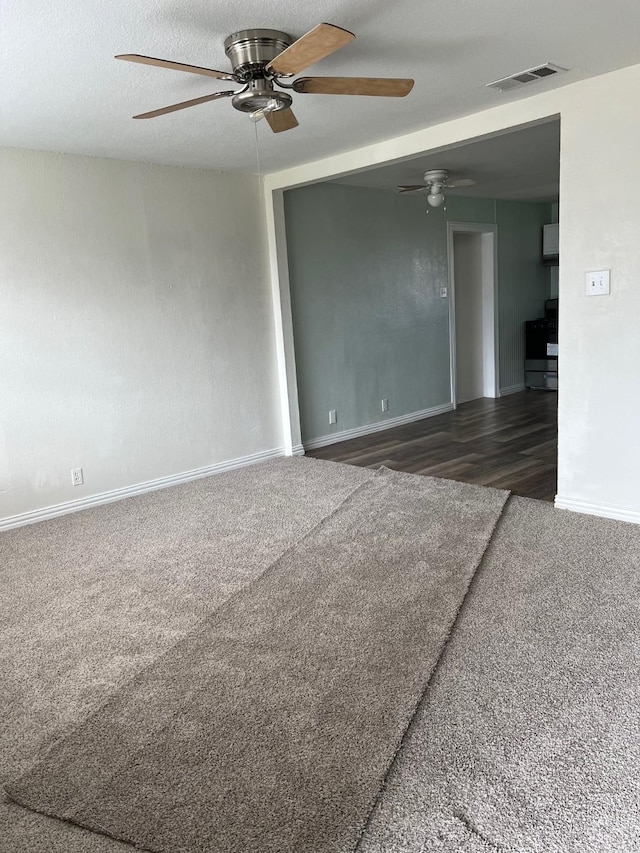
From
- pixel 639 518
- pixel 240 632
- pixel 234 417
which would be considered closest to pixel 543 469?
pixel 639 518

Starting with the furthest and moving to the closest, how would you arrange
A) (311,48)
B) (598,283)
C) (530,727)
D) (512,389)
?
1. (512,389)
2. (598,283)
3. (311,48)
4. (530,727)

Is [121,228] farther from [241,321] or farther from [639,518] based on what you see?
[639,518]

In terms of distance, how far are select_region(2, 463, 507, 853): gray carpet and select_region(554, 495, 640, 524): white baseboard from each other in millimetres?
861

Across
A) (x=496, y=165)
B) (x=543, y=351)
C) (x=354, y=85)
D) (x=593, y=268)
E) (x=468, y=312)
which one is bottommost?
(x=543, y=351)

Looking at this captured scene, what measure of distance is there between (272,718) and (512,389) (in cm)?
654

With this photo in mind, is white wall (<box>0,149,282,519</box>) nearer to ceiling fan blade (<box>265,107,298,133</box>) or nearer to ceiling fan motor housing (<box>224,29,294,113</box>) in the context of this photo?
ceiling fan blade (<box>265,107,298,133</box>)

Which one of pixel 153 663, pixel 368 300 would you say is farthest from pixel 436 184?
pixel 153 663

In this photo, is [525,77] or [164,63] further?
[525,77]

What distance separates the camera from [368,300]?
5922 mm

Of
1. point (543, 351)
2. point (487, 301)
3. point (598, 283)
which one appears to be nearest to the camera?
point (598, 283)

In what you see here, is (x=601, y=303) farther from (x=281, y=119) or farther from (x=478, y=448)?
(x=478, y=448)

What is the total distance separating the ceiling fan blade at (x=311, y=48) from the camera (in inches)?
75.9

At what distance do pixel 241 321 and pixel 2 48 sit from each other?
274 cm

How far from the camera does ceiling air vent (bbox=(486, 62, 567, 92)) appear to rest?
2.93m
